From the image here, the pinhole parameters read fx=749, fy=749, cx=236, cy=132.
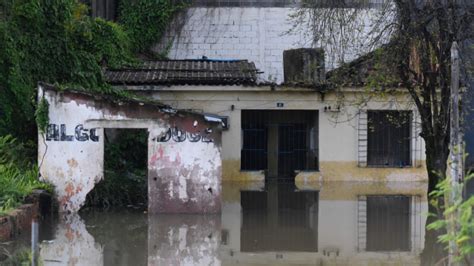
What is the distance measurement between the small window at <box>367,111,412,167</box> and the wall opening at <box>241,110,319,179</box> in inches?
86.5

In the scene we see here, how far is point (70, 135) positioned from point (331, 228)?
591cm

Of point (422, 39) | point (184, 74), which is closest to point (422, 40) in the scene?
point (422, 39)

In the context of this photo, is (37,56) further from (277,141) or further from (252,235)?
(277,141)

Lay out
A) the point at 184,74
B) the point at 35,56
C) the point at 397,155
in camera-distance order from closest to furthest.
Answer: the point at 35,56, the point at 184,74, the point at 397,155

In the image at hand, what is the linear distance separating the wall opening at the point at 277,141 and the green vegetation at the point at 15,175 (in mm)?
9677

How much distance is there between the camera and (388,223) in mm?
15664

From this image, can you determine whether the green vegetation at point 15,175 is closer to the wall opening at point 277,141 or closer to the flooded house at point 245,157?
the flooded house at point 245,157

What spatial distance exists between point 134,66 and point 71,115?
28.8ft

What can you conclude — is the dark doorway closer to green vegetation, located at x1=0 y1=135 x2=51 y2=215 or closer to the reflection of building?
the reflection of building

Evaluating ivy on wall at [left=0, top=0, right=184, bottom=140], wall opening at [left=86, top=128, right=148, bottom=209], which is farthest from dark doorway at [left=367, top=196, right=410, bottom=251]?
ivy on wall at [left=0, top=0, right=184, bottom=140]

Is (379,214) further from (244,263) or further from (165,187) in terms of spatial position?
(244,263)

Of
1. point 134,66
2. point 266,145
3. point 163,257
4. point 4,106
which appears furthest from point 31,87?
point 266,145

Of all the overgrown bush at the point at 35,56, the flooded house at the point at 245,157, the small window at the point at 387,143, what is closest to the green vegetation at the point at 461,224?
the flooded house at the point at 245,157

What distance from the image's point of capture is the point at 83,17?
21031mm
